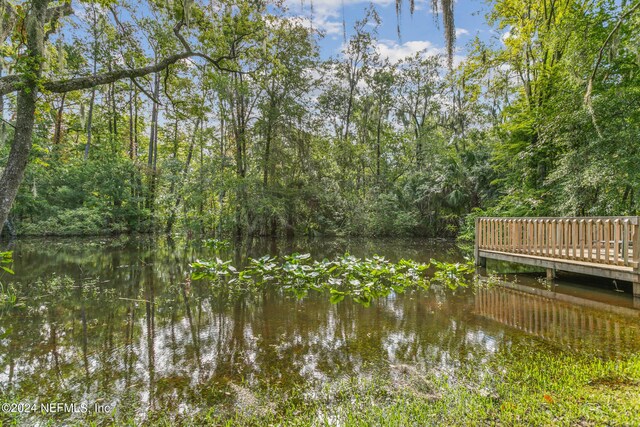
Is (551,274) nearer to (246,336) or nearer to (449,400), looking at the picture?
(449,400)

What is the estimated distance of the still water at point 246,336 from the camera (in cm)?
292

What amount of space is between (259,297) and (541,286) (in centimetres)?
596

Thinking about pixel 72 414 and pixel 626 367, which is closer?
pixel 72 414

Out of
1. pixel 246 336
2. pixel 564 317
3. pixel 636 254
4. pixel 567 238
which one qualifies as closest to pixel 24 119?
pixel 246 336

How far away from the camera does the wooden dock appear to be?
18.9 feet

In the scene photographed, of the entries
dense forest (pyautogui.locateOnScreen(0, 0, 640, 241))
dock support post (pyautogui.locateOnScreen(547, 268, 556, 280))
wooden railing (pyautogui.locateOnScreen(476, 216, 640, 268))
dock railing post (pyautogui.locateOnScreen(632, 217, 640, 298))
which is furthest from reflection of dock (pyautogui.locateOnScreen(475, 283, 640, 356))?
dense forest (pyautogui.locateOnScreen(0, 0, 640, 241))

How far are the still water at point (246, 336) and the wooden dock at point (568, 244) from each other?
1.87 feet

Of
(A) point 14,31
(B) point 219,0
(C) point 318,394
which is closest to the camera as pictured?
(C) point 318,394

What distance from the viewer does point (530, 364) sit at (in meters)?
3.14

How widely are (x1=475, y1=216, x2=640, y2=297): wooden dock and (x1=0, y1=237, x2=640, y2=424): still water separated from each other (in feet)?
1.87

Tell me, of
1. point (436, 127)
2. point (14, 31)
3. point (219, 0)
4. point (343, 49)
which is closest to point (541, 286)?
point (219, 0)

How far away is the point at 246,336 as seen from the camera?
4148 millimetres

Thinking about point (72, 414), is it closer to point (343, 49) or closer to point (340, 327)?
point (340, 327)

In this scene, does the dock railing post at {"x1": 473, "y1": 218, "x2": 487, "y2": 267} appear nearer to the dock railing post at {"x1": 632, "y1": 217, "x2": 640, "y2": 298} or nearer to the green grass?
the dock railing post at {"x1": 632, "y1": 217, "x2": 640, "y2": 298}
